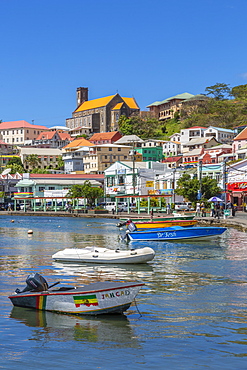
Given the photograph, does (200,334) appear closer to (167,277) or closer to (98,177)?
(167,277)

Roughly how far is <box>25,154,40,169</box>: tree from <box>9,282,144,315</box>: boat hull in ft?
514

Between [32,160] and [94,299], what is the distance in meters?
158

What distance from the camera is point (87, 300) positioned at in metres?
17.0

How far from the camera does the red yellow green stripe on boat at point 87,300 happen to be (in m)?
16.9

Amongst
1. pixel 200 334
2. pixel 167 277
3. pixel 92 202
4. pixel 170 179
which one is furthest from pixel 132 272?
pixel 92 202

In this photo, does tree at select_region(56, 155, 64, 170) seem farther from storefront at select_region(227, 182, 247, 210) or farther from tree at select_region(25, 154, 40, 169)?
storefront at select_region(227, 182, 247, 210)

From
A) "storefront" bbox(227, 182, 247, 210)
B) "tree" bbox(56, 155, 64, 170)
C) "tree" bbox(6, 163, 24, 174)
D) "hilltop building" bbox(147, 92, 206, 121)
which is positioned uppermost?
"hilltop building" bbox(147, 92, 206, 121)

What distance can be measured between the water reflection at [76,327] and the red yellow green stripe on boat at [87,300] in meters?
0.48

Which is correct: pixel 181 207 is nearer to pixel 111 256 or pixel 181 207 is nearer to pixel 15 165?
pixel 111 256

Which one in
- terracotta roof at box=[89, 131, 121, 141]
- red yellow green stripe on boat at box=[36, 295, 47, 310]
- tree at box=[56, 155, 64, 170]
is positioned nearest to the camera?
red yellow green stripe on boat at box=[36, 295, 47, 310]

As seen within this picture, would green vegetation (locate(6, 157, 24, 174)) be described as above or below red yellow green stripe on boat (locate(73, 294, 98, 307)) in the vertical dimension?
above

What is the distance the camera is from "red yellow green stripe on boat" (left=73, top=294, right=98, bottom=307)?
55.5ft

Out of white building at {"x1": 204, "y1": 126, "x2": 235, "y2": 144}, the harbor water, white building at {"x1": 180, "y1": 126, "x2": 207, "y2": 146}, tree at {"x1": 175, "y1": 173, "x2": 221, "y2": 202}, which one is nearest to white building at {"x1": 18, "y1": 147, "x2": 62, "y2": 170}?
white building at {"x1": 180, "y1": 126, "x2": 207, "y2": 146}

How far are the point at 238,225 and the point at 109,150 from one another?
3526 inches
